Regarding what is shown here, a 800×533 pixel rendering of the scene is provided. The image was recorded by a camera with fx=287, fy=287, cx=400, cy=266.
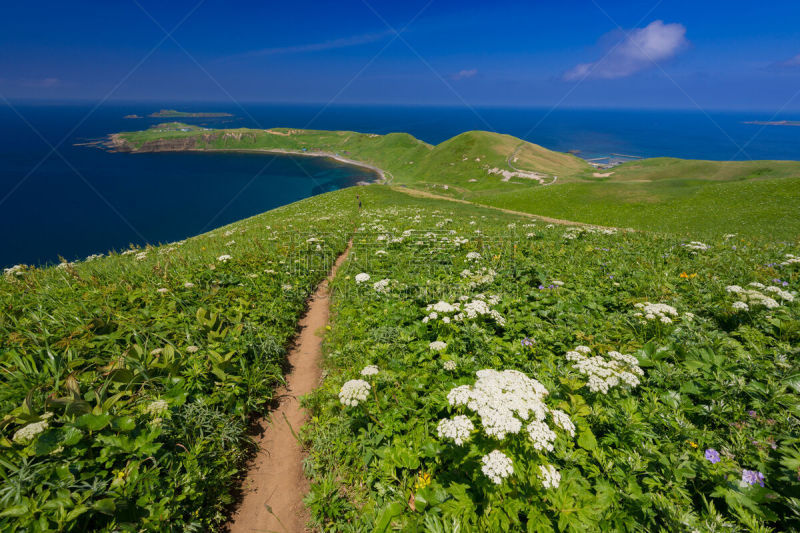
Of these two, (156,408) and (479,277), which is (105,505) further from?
(479,277)

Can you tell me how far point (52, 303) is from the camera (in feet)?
26.2

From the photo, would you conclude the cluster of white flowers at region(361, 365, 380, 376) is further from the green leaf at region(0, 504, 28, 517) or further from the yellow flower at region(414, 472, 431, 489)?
the green leaf at region(0, 504, 28, 517)

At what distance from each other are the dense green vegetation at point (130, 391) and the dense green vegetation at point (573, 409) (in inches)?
76.1

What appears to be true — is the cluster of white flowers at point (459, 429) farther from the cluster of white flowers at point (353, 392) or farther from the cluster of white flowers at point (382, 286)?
the cluster of white flowers at point (382, 286)

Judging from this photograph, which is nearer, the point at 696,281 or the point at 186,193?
the point at 696,281

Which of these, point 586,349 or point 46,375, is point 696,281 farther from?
point 46,375

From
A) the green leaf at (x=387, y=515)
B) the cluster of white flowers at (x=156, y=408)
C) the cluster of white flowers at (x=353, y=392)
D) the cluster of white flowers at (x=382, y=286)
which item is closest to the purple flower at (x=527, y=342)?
the cluster of white flowers at (x=353, y=392)

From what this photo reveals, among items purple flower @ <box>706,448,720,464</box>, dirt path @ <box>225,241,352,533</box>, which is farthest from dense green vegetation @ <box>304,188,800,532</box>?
dirt path @ <box>225,241,352,533</box>

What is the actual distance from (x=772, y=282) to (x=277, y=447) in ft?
46.4

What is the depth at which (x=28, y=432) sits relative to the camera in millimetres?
4082

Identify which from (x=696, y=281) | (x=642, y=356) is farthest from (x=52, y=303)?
(x=696, y=281)

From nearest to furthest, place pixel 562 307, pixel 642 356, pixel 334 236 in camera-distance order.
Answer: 1. pixel 642 356
2. pixel 562 307
3. pixel 334 236

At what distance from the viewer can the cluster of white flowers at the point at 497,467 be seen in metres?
3.38

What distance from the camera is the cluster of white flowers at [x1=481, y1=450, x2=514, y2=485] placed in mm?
3383
